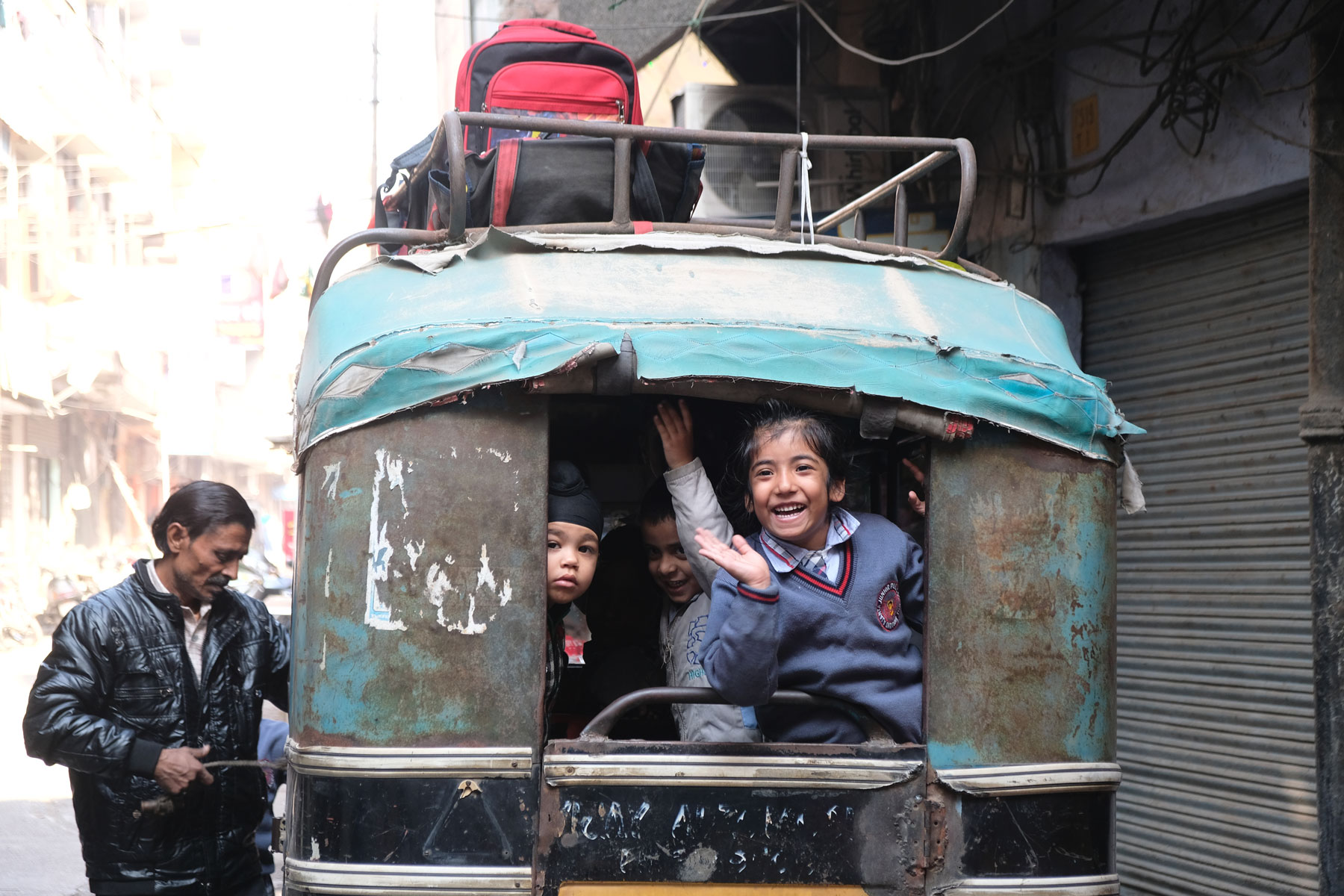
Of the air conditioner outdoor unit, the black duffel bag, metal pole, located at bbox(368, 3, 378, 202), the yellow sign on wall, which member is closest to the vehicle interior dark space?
the black duffel bag

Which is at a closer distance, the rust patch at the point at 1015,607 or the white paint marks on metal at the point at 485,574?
the white paint marks on metal at the point at 485,574

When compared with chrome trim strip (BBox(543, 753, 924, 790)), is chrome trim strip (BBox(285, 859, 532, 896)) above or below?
below

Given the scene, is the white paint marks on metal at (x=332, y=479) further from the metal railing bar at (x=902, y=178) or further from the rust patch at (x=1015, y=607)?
the metal railing bar at (x=902, y=178)

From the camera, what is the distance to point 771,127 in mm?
8383

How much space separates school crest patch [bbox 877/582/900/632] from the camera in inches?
112

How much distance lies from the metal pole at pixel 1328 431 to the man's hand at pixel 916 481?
1.30 meters

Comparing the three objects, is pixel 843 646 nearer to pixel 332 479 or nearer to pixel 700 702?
pixel 700 702

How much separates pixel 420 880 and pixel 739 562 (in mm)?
897

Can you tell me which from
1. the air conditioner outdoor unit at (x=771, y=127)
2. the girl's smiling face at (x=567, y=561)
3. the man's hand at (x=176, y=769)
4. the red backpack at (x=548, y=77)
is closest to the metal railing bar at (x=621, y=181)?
the girl's smiling face at (x=567, y=561)

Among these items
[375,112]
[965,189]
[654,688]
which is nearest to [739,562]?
[654,688]

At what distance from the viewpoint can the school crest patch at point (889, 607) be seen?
112 inches

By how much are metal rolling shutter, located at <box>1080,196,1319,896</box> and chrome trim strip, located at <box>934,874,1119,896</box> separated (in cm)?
282

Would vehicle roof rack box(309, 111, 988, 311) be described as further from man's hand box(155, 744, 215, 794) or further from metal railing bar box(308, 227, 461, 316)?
man's hand box(155, 744, 215, 794)

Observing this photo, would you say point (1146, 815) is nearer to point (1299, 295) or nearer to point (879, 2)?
point (1299, 295)
